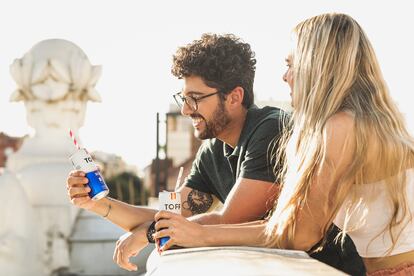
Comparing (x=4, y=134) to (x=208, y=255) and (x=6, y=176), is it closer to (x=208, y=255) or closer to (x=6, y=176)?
(x=6, y=176)

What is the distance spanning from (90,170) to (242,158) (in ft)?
2.53

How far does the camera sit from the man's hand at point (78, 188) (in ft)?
12.4

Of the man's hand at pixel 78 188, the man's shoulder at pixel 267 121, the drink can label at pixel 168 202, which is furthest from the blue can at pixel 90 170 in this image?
the man's shoulder at pixel 267 121

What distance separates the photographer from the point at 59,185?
1128 centimetres

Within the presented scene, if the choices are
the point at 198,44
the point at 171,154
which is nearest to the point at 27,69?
the point at 198,44

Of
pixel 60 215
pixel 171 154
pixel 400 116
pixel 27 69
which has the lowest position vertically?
pixel 171 154

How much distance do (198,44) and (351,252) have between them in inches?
60.8

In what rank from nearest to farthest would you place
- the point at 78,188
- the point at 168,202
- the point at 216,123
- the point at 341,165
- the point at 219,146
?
the point at 341,165 < the point at 168,202 < the point at 78,188 < the point at 216,123 < the point at 219,146

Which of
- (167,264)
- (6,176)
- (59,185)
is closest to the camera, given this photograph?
(167,264)

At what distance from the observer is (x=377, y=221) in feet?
10.4

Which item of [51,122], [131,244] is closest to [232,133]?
[131,244]

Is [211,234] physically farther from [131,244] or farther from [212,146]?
[212,146]

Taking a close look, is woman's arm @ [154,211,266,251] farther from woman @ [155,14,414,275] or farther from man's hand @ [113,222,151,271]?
man's hand @ [113,222,151,271]

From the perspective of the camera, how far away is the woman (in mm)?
3045
